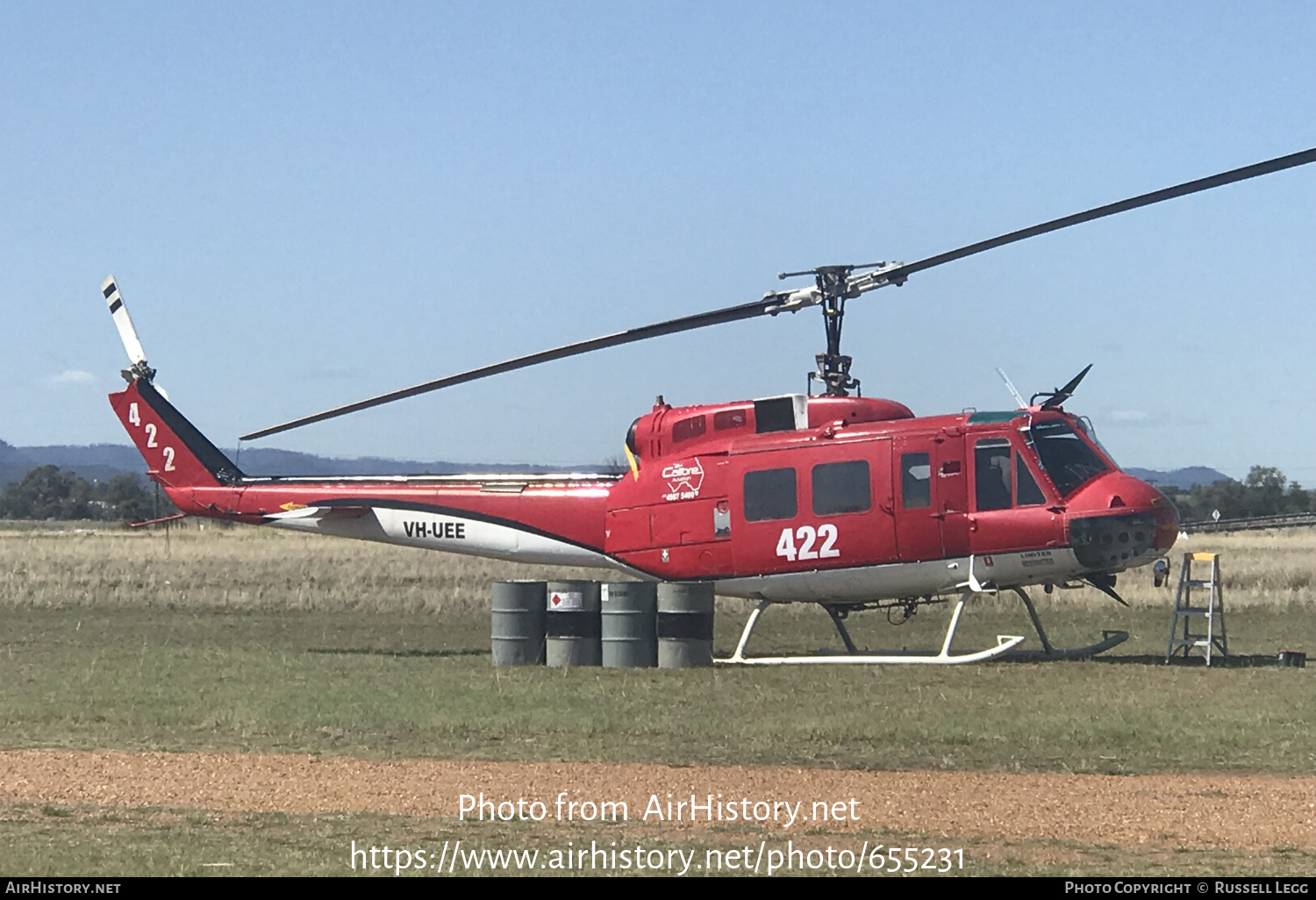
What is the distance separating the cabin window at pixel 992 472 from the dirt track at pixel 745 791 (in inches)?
277

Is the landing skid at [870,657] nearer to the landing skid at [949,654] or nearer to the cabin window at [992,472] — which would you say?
the landing skid at [949,654]

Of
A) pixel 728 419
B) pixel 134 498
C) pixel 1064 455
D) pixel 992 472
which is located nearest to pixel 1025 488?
pixel 992 472

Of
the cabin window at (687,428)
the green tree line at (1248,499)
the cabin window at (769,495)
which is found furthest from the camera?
the green tree line at (1248,499)

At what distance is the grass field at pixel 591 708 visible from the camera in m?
9.62

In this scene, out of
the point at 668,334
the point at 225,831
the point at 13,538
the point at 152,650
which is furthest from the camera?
the point at 13,538

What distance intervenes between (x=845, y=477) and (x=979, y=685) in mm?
3354

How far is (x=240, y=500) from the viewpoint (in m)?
23.5

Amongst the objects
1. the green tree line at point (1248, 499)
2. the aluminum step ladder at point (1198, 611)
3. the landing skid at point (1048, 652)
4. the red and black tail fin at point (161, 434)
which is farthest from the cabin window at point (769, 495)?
the green tree line at point (1248, 499)

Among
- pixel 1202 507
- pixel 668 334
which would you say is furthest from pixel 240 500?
pixel 1202 507

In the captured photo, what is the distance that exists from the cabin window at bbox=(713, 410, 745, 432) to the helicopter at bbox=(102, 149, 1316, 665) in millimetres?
22

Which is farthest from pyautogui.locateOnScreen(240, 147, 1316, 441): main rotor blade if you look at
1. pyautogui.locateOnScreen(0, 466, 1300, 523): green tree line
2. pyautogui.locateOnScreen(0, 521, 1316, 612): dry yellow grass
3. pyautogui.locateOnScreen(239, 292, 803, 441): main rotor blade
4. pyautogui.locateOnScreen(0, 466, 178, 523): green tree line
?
pyautogui.locateOnScreen(0, 466, 178, 523): green tree line

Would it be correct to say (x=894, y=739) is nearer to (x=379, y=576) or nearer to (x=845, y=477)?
(x=845, y=477)

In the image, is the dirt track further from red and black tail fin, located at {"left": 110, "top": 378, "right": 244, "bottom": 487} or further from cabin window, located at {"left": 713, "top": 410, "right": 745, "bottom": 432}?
red and black tail fin, located at {"left": 110, "top": 378, "right": 244, "bottom": 487}

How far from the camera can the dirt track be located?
9.70 m
